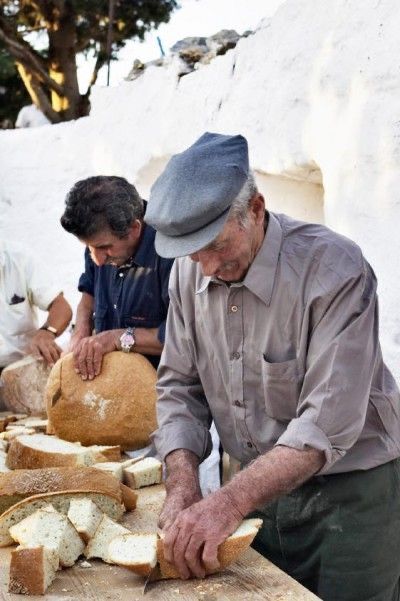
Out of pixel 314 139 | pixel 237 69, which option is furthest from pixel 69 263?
pixel 314 139

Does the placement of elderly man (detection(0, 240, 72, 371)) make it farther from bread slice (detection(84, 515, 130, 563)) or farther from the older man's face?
the older man's face

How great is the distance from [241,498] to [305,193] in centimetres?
342

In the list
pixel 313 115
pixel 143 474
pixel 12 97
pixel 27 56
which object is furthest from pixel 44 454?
pixel 12 97

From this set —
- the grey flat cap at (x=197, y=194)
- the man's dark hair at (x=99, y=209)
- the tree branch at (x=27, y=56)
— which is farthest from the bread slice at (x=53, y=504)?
the tree branch at (x=27, y=56)

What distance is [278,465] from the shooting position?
84.7 inches

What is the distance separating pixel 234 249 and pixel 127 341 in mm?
1633

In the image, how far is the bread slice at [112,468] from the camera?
3.08 metres

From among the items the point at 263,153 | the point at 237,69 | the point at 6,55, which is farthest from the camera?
the point at 6,55

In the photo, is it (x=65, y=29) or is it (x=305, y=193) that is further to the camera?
(x=65, y=29)

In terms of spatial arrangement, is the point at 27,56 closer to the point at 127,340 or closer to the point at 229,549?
the point at 127,340

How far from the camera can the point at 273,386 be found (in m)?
2.38

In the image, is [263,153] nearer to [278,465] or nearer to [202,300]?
[202,300]

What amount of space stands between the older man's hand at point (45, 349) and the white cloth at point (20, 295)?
374mm

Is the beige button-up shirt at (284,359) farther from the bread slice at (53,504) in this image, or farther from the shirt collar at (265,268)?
the bread slice at (53,504)
